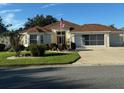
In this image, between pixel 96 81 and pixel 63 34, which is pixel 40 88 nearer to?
pixel 96 81

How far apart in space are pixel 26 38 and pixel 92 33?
886cm

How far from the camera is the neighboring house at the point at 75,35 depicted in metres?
49.1

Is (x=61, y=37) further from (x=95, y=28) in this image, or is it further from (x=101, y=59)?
(x=101, y=59)

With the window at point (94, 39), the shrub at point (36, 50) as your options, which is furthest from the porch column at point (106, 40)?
the shrub at point (36, 50)

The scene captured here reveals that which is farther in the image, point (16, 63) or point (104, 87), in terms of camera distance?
point (16, 63)

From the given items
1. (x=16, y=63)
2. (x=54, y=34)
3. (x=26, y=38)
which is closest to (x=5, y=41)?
(x=26, y=38)

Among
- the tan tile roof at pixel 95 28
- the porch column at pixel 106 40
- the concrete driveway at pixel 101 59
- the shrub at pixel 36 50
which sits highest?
the tan tile roof at pixel 95 28

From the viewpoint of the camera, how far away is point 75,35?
4944cm

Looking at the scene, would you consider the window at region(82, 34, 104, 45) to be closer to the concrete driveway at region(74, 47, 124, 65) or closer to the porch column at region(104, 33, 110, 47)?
the porch column at region(104, 33, 110, 47)

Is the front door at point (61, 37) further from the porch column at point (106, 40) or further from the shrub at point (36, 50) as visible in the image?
the shrub at point (36, 50)

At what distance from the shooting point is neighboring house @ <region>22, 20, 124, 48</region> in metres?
49.1

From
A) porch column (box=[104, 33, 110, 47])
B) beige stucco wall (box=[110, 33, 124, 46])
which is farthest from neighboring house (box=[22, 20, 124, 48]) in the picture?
beige stucco wall (box=[110, 33, 124, 46])

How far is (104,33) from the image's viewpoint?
48875 mm

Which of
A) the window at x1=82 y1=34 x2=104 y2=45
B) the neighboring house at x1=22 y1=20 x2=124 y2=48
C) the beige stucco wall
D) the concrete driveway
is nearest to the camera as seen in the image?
the concrete driveway
